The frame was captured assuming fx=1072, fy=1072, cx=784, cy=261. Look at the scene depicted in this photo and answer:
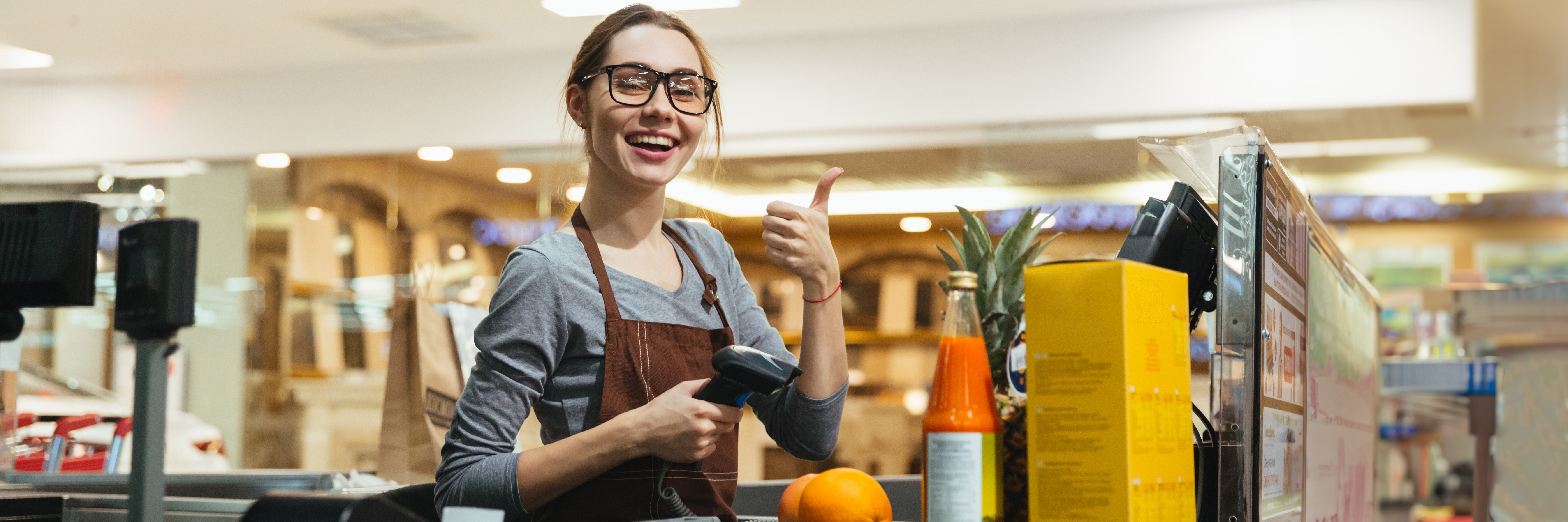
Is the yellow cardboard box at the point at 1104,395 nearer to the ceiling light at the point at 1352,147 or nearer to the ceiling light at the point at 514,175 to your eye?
the ceiling light at the point at 1352,147

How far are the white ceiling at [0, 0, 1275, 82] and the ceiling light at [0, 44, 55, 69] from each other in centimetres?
6

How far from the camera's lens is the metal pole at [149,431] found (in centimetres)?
83

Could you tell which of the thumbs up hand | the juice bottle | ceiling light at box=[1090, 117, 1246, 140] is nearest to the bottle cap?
the juice bottle

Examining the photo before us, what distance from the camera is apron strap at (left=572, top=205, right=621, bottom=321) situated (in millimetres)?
1098

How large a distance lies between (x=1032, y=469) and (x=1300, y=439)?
14.2 inches

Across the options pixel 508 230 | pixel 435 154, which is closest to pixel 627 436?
pixel 435 154

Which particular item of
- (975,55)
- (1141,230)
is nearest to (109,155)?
(975,55)

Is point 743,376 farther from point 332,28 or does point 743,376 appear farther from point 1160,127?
point 332,28

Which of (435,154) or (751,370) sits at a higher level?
(435,154)

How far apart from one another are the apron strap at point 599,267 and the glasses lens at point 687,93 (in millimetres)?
171

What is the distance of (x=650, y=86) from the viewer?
1.13m

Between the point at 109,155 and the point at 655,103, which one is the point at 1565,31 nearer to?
the point at 655,103

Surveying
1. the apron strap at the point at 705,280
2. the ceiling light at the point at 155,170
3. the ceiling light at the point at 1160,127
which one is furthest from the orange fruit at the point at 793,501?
the ceiling light at the point at 155,170

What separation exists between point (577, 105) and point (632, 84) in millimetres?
117
